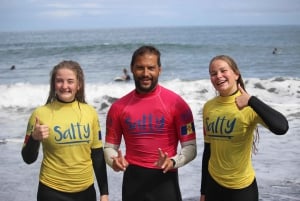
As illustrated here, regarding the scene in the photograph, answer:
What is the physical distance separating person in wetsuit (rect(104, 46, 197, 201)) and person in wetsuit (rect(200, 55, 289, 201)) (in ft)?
0.70

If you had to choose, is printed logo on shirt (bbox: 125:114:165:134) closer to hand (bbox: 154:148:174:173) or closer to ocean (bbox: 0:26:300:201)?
hand (bbox: 154:148:174:173)

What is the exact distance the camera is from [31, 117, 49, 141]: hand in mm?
3141

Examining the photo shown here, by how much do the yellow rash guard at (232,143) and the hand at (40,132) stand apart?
1.34 metres

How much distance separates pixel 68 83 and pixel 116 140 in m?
0.63

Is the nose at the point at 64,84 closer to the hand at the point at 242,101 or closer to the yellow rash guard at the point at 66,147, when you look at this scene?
the yellow rash guard at the point at 66,147

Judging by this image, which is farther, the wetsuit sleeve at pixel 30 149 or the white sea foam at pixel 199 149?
the white sea foam at pixel 199 149

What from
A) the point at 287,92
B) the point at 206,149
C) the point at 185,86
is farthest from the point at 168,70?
the point at 206,149

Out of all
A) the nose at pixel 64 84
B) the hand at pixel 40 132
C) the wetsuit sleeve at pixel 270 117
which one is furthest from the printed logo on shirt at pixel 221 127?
the hand at pixel 40 132

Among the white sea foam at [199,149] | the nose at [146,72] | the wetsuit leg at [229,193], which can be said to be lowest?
the white sea foam at [199,149]

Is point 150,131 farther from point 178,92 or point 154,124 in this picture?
point 178,92

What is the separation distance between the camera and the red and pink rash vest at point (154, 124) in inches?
133

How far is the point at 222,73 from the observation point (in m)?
3.45

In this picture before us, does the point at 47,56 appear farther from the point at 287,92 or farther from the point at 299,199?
the point at 299,199

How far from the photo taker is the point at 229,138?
338 cm
